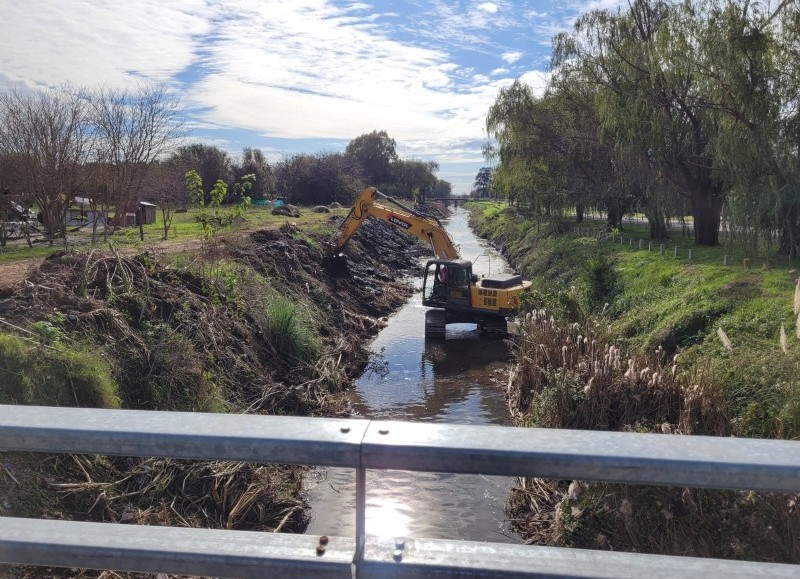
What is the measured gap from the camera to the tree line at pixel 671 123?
17.5 metres

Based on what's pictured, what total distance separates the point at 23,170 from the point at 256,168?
124 feet

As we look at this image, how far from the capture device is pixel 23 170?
2014 centimetres

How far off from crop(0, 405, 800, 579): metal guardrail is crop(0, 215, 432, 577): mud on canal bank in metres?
3.27

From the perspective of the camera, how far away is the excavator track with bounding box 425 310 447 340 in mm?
20078

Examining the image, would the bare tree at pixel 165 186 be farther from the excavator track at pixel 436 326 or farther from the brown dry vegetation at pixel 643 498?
the brown dry vegetation at pixel 643 498

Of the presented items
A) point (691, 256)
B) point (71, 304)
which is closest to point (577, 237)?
point (691, 256)

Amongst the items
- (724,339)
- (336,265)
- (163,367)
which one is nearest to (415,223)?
(336,265)

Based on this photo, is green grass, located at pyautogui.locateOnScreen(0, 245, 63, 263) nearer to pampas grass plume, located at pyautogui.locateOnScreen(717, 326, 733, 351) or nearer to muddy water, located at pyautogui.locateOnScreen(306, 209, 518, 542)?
muddy water, located at pyautogui.locateOnScreen(306, 209, 518, 542)

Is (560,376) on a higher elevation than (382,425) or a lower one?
lower

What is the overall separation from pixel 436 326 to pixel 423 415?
6.80 m

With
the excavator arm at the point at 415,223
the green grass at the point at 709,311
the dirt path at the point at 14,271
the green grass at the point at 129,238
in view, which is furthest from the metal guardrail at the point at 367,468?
the excavator arm at the point at 415,223

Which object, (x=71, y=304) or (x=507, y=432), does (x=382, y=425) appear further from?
(x=71, y=304)

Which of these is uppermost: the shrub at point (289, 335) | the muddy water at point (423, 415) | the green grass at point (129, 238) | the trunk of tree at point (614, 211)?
the trunk of tree at point (614, 211)

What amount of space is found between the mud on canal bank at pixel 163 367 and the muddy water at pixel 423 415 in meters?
0.57
